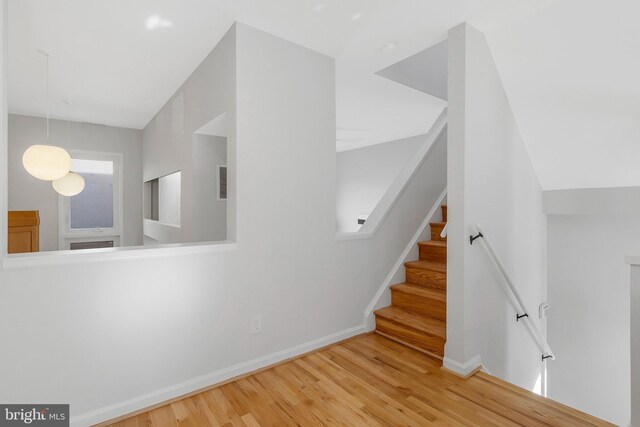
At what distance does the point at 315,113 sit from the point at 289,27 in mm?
666

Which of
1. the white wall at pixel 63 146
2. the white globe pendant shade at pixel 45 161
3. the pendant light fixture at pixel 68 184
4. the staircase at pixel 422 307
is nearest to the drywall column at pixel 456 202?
the staircase at pixel 422 307

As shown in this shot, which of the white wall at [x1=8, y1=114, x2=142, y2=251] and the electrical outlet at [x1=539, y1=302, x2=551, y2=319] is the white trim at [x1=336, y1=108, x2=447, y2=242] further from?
the white wall at [x1=8, y1=114, x2=142, y2=251]

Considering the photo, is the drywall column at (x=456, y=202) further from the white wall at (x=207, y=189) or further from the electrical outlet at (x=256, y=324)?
the white wall at (x=207, y=189)

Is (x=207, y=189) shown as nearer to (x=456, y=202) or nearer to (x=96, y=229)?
(x=456, y=202)

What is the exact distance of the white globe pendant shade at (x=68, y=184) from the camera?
3.43 m

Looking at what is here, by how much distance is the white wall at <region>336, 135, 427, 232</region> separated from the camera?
621 centimetres

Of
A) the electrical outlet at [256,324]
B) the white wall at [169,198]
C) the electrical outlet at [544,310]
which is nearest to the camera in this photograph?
the electrical outlet at [256,324]

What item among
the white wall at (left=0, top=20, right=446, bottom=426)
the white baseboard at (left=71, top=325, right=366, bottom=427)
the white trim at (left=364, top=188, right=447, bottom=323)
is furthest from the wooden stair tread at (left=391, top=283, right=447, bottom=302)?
the white baseboard at (left=71, top=325, right=366, bottom=427)

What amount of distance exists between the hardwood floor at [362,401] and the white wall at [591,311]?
2435mm

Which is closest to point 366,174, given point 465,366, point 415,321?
point 415,321

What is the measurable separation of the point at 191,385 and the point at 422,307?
2011 millimetres

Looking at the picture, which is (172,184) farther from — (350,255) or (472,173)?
(472,173)

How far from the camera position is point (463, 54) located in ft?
7.22

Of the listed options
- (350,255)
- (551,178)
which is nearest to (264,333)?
(350,255)
